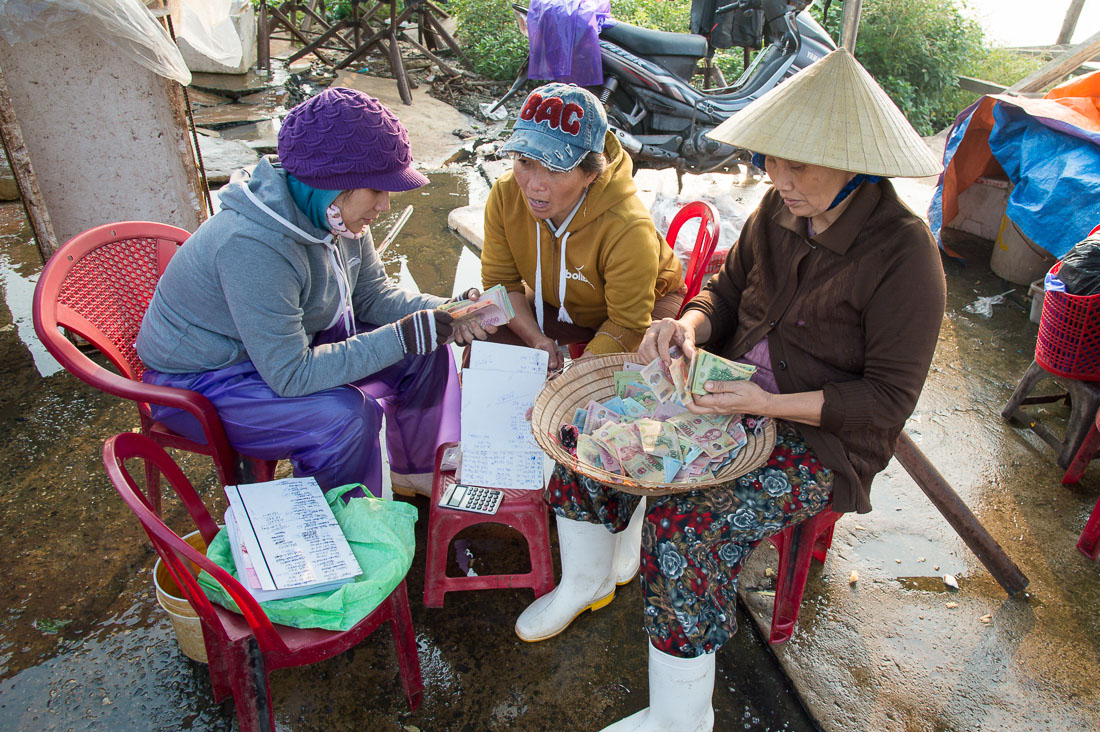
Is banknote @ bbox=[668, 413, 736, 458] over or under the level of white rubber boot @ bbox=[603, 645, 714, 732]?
over

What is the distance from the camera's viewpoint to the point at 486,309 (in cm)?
238

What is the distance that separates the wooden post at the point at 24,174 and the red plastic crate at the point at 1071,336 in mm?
4467

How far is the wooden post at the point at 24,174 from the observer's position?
3.13 meters

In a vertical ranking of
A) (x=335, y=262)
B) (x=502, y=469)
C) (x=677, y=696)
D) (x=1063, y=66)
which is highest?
(x=1063, y=66)

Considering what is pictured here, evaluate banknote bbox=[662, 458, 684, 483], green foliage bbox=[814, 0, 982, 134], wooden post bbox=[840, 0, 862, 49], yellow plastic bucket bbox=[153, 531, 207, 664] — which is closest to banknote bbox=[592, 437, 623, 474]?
banknote bbox=[662, 458, 684, 483]

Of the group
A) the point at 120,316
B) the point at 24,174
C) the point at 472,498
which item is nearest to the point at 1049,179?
the point at 472,498

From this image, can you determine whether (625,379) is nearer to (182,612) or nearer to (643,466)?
(643,466)

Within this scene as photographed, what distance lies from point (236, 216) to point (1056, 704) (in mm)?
2807

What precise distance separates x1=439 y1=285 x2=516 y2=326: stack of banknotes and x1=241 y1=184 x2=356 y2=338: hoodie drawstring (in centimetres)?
34

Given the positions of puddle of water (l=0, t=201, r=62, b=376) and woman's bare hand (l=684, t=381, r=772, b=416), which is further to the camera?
puddle of water (l=0, t=201, r=62, b=376)

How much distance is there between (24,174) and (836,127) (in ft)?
11.5

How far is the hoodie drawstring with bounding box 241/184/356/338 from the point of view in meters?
2.04

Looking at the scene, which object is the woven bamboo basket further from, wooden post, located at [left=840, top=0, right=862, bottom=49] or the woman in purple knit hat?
wooden post, located at [left=840, top=0, right=862, bottom=49]

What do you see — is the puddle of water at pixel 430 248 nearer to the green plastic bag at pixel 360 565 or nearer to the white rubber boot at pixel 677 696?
the green plastic bag at pixel 360 565
